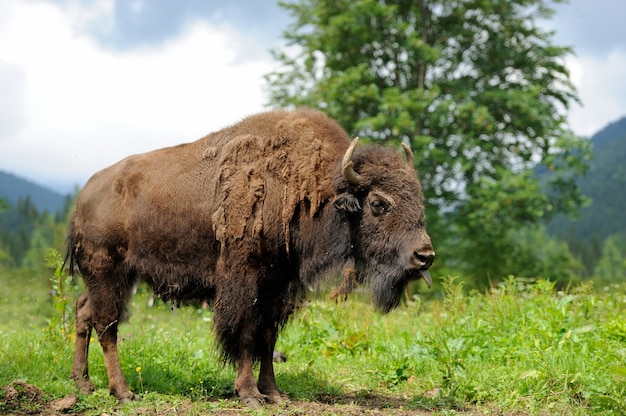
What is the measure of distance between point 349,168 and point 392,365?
7.76 ft

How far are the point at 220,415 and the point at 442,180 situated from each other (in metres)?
15.9

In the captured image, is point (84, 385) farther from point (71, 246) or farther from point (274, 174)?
point (274, 174)

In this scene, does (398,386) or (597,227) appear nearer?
(398,386)

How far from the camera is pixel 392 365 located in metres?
6.47

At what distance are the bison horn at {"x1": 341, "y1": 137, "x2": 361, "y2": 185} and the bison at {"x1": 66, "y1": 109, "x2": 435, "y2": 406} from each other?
1 centimetres

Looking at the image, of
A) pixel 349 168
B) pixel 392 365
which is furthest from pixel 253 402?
pixel 349 168

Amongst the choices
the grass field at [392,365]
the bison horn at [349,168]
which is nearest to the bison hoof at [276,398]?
the grass field at [392,365]

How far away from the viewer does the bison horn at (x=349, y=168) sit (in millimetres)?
5324

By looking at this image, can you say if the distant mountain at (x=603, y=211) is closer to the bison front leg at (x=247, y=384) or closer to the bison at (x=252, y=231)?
the bison at (x=252, y=231)

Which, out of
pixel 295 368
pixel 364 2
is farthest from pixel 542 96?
pixel 295 368

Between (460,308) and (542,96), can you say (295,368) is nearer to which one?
(460,308)

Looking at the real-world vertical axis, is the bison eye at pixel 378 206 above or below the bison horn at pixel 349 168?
below

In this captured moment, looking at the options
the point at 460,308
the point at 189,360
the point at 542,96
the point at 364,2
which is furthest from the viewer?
the point at 542,96

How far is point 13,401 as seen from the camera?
5.14 meters
